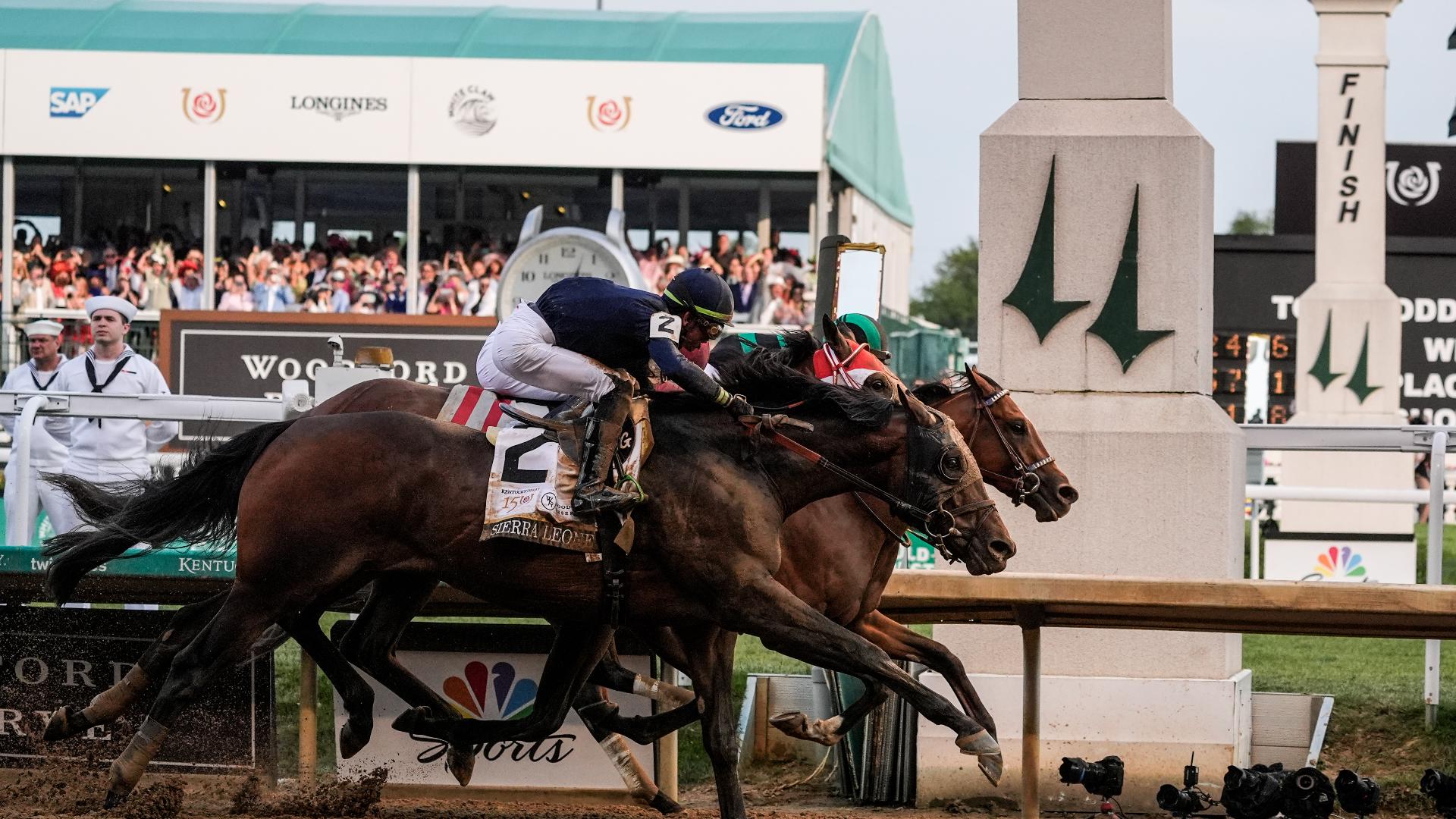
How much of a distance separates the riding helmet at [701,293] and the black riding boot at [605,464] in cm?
37

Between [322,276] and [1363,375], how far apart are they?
11146mm

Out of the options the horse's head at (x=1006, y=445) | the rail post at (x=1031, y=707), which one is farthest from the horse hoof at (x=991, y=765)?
the horse's head at (x=1006, y=445)

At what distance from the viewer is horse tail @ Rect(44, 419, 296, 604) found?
578 cm

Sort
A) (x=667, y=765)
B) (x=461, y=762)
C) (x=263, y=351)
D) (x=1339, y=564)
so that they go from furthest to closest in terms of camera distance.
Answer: (x=1339, y=564) → (x=263, y=351) → (x=667, y=765) → (x=461, y=762)

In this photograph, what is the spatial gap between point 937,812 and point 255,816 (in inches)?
103

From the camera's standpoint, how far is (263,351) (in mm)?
10547

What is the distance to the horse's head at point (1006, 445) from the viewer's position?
664 cm

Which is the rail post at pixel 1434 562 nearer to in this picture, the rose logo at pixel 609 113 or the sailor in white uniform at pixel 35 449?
the sailor in white uniform at pixel 35 449

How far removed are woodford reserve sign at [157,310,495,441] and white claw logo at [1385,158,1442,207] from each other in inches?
553

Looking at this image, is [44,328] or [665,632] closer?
[665,632]

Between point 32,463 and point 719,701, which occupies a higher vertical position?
point 32,463

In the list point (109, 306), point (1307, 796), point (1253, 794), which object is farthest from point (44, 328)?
point (1307, 796)

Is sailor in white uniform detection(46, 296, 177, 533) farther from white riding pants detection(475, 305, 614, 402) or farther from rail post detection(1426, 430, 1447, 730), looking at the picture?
rail post detection(1426, 430, 1447, 730)

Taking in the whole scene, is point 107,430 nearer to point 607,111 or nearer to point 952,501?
point 952,501
